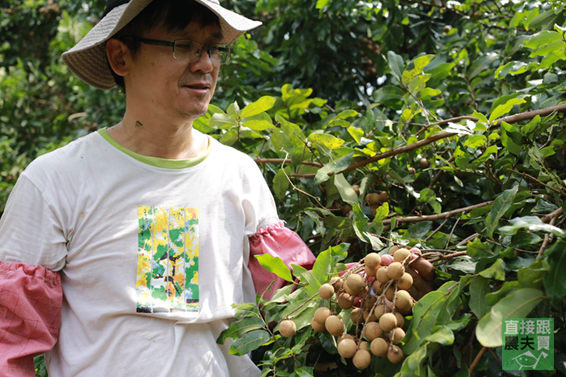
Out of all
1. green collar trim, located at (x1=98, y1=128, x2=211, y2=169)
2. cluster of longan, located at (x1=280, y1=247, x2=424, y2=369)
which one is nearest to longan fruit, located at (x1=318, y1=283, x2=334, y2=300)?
cluster of longan, located at (x1=280, y1=247, x2=424, y2=369)

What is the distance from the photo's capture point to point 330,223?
1.53 meters

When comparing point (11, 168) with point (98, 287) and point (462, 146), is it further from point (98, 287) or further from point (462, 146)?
point (462, 146)

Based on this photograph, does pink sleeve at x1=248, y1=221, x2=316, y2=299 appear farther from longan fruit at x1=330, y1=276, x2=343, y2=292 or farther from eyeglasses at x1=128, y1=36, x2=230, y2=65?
eyeglasses at x1=128, y1=36, x2=230, y2=65

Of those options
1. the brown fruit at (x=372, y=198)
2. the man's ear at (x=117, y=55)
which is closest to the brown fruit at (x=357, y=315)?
the brown fruit at (x=372, y=198)

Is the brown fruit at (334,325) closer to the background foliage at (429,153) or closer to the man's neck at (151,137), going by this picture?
the background foliage at (429,153)

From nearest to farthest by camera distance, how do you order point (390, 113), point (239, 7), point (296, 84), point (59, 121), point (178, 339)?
1. point (178, 339)
2. point (390, 113)
3. point (296, 84)
4. point (239, 7)
5. point (59, 121)

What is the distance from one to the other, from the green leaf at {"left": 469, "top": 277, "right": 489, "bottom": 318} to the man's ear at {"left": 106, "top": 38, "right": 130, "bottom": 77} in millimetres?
849

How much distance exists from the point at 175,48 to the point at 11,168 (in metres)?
3.14

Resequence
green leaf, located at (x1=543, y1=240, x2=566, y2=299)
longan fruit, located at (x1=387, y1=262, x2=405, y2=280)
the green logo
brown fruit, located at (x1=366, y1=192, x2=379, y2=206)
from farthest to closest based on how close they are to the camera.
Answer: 1. brown fruit, located at (x1=366, y1=192, x2=379, y2=206)
2. longan fruit, located at (x1=387, y1=262, x2=405, y2=280)
3. the green logo
4. green leaf, located at (x1=543, y1=240, x2=566, y2=299)

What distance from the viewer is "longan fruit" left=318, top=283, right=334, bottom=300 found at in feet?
3.66

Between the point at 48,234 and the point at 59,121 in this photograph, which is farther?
the point at 59,121

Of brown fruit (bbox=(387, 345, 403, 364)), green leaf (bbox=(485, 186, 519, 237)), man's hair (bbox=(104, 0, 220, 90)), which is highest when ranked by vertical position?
man's hair (bbox=(104, 0, 220, 90))

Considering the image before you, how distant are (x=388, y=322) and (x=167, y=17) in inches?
29.4

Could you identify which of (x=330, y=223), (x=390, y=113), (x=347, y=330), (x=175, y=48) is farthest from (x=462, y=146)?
(x=390, y=113)
